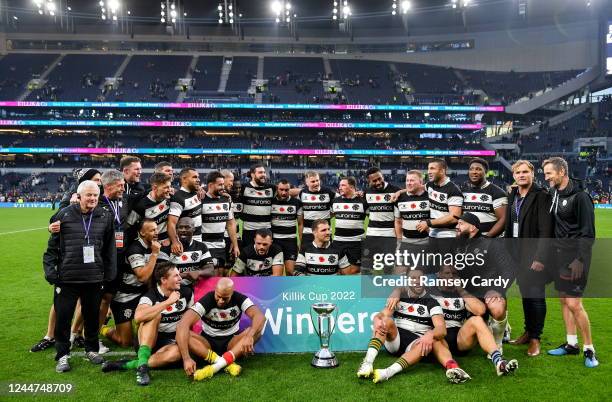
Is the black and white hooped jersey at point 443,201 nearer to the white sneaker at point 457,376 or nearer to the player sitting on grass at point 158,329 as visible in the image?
the white sneaker at point 457,376

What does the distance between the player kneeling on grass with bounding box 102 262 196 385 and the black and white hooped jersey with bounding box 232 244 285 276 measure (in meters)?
1.39

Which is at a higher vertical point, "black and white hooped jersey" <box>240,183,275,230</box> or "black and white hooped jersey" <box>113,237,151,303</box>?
"black and white hooped jersey" <box>240,183,275,230</box>

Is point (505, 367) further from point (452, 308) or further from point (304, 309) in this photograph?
point (304, 309)

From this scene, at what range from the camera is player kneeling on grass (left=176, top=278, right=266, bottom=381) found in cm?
491

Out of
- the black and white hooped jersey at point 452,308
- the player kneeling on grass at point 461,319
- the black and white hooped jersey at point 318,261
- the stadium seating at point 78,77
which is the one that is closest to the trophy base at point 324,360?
the player kneeling on grass at point 461,319

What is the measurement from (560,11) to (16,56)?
201ft

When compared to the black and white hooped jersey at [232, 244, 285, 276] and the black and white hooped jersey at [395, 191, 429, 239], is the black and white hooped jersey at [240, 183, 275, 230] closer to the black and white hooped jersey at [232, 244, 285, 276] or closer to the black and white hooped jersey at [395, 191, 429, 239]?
the black and white hooped jersey at [232, 244, 285, 276]

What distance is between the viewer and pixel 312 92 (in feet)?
171

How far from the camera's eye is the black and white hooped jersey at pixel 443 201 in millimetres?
6590

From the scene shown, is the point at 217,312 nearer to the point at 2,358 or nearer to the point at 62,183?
the point at 2,358

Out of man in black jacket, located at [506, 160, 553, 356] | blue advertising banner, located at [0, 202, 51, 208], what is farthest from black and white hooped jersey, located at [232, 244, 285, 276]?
blue advertising banner, located at [0, 202, 51, 208]

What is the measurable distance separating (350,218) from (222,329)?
291 centimetres

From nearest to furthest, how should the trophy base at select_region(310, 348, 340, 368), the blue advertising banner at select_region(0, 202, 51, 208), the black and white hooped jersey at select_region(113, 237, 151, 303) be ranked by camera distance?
the trophy base at select_region(310, 348, 340, 368) → the black and white hooped jersey at select_region(113, 237, 151, 303) → the blue advertising banner at select_region(0, 202, 51, 208)

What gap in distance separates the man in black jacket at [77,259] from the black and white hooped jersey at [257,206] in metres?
2.84
